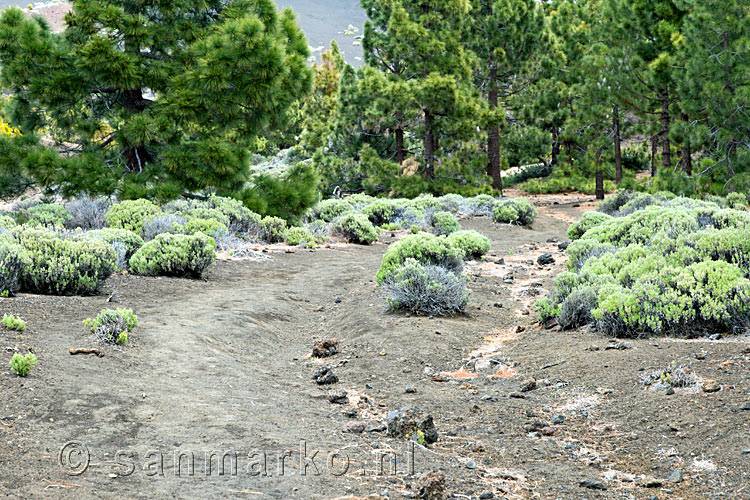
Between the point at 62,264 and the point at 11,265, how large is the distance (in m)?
0.50

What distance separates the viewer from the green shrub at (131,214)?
430 inches

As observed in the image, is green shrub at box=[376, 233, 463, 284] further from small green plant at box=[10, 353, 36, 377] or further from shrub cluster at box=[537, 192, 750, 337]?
small green plant at box=[10, 353, 36, 377]

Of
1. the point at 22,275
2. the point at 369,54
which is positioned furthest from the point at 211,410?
the point at 369,54

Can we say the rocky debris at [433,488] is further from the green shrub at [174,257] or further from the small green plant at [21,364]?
the green shrub at [174,257]

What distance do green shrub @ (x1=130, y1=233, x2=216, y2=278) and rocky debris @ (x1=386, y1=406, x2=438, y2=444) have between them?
5.44m

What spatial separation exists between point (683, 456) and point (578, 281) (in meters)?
3.35

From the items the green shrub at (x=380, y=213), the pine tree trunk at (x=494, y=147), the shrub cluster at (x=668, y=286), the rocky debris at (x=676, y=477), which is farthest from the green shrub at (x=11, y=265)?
the pine tree trunk at (x=494, y=147)

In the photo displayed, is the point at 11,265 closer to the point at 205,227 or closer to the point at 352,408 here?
the point at 352,408

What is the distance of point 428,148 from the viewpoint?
2277cm

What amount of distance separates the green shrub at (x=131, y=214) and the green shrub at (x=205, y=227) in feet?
2.22

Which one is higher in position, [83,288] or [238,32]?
[238,32]

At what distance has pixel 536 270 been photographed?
10.6 metres

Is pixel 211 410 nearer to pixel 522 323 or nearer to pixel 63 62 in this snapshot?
pixel 522 323

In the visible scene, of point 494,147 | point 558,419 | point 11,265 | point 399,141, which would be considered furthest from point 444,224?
point 494,147
